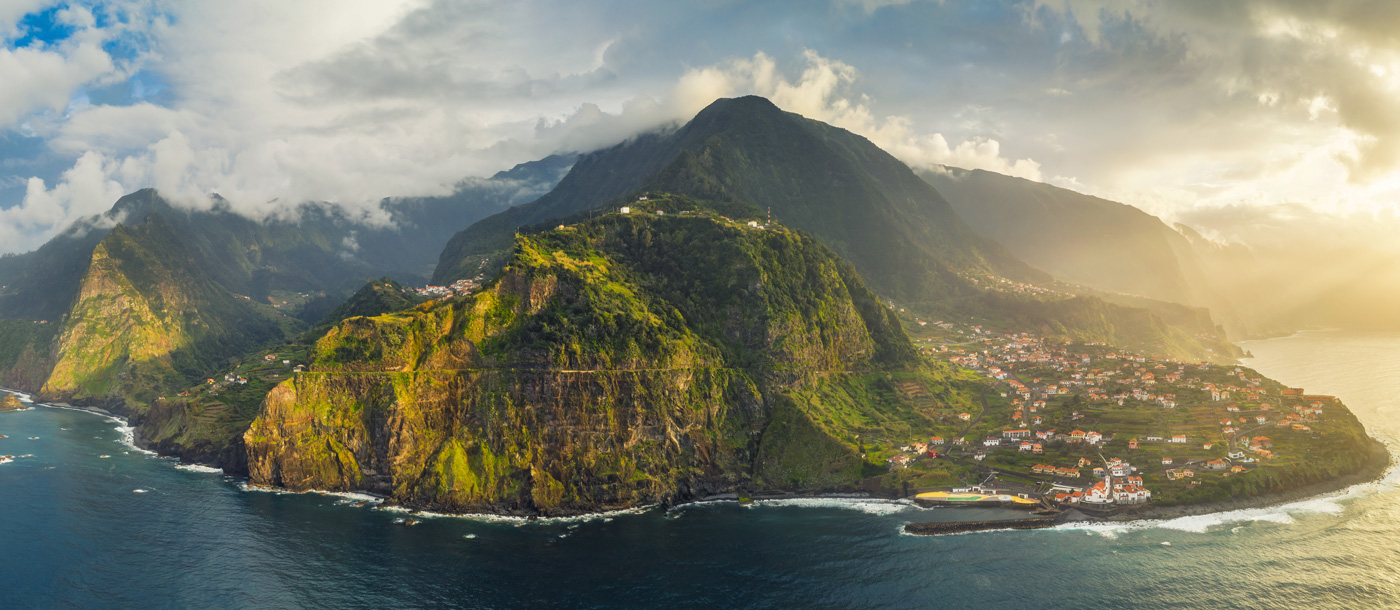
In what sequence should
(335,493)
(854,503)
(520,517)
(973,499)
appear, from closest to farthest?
(520,517) < (973,499) < (854,503) < (335,493)

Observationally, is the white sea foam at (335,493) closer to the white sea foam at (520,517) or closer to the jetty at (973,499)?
the white sea foam at (520,517)

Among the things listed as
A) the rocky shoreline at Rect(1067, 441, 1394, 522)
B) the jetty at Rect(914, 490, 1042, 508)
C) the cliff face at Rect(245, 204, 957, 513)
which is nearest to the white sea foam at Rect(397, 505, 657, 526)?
the cliff face at Rect(245, 204, 957, 513)

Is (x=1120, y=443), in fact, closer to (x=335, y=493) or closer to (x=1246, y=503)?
(x=1246, y=503)

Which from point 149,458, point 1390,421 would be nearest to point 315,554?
point 149,458

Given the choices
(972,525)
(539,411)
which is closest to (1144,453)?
(972,525)

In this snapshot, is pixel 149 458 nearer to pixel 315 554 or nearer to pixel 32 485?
pixel 32 485

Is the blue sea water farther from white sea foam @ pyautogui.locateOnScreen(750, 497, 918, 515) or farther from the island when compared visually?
the island

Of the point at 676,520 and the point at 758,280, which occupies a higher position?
the point at 758,280
